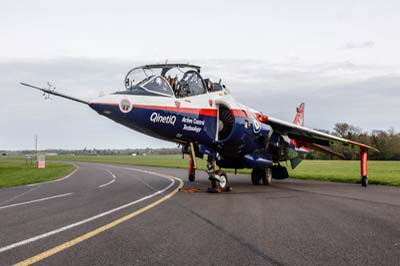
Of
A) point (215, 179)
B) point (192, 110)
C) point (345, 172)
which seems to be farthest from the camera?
point (345, 172)

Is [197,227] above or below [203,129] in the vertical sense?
below

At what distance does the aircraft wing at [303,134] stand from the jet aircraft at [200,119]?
0.04 m

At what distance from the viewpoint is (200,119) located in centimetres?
1307

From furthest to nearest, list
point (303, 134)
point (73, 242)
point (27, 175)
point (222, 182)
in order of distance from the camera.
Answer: point (27, 175)
point (303, 134)
point (222, 182)
point (73, 242)

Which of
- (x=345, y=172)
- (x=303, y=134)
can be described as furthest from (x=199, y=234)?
(x=345, y=172)

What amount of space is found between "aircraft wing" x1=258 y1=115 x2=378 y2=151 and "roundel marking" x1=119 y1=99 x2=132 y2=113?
6770mm

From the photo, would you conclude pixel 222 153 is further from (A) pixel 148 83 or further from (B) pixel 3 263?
(B) pixel 3 263

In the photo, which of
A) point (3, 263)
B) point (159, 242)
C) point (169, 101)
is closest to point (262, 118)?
point (169, 101)

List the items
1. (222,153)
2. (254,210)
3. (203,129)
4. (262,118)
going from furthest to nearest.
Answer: (262,118)
(222,153)
(203,129)
(254,210)

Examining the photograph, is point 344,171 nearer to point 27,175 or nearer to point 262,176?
point 262,176

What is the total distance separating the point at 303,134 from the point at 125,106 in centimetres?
974

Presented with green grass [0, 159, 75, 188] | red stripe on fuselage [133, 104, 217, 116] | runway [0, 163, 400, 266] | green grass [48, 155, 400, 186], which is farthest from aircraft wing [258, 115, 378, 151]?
green grass [0, 159, 75, 188]

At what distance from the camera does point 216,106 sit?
45.2 feet

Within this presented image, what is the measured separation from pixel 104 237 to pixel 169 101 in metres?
7.08
